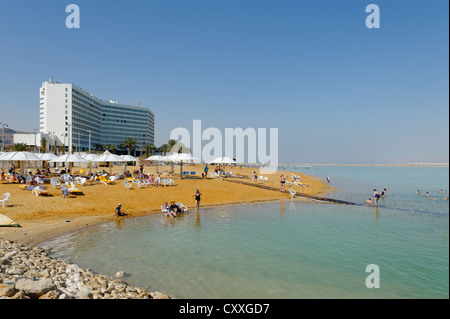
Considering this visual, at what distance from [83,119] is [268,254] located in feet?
384

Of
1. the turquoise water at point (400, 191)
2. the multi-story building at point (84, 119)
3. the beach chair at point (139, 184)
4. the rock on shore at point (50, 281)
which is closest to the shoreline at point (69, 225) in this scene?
the rock on shore at point (50, 281)

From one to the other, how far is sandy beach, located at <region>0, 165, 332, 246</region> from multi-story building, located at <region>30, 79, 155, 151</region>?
213ft

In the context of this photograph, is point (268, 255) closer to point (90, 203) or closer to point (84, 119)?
point (90, 203)

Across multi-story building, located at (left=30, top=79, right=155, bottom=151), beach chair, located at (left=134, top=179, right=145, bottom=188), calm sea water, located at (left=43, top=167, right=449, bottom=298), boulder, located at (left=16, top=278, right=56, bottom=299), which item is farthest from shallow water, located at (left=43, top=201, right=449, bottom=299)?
multi-story building, located at (left=30, top=79, right=155, bottom=151)

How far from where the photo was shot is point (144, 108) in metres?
138

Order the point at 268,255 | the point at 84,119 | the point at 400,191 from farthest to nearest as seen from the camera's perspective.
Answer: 1. the point at 84,119
2. the point at 400,191
3. the point at 268,255

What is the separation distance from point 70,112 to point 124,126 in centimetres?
3277

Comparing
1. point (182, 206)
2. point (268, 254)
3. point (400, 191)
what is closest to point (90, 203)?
point (182, 206)

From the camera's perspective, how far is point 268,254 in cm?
941

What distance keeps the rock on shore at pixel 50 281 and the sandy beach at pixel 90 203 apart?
106 inches

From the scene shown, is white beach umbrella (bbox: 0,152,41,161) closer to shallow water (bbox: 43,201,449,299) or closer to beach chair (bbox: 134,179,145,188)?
beach chair (bbox: 134,179,145,188)

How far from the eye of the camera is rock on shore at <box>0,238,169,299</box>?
16.5ft
